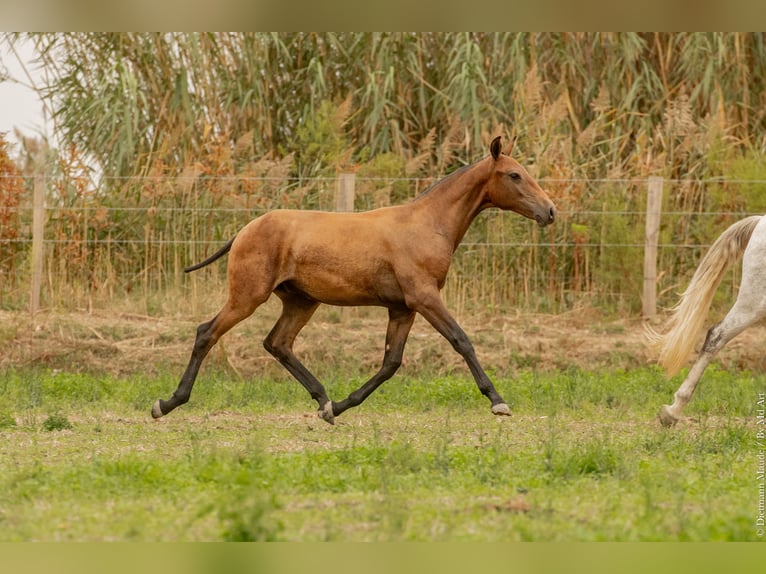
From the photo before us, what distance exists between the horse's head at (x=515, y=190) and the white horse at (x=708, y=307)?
1.29 m

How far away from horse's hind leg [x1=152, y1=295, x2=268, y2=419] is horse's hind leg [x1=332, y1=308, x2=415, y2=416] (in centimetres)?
101

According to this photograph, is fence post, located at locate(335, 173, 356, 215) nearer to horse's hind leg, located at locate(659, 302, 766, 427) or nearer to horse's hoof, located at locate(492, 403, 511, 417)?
horse's hoof, located at locate(492, 403, 511, 417)

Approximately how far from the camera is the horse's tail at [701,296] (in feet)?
29.2

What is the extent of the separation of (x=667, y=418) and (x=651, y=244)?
16.9ft

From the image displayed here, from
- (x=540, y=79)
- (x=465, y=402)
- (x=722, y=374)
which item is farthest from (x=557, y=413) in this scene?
(x=540, y=79)

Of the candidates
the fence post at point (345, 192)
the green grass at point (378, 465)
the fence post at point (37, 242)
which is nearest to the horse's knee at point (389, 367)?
the green grass at point (378, 465)

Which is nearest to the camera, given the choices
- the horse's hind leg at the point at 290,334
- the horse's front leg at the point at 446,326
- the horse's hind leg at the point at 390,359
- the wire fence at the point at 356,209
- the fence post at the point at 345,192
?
the horse's front leg at the point at 446,326

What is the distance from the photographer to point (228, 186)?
1394 cm

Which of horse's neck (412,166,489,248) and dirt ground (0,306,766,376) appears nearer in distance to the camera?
horse's neck (412,166,489,248)

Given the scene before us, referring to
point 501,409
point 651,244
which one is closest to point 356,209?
point 651,244

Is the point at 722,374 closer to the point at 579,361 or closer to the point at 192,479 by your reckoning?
the point at 579,361

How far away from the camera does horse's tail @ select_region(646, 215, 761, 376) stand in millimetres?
8914

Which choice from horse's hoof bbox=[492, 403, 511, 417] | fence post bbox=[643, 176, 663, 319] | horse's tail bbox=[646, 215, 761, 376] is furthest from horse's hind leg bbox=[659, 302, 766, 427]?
fence post bbox=[643, 176, 663, 319]

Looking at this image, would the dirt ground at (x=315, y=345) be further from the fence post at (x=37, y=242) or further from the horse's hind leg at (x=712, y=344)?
the horse's hind leg at (x=712, y=344)
